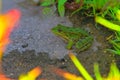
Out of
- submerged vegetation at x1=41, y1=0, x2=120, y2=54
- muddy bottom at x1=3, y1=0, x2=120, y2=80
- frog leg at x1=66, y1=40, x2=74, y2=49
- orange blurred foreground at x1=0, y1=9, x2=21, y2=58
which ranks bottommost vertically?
muddy bottom at x1=3, y1=0, x2=120, y2=80

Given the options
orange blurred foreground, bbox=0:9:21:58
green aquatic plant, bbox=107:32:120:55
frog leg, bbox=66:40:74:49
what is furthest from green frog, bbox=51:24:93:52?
orange blurred foreground, bbox=0:9:21:58

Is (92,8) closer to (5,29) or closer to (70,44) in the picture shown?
(70,44)

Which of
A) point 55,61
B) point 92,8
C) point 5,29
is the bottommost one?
point 55,61

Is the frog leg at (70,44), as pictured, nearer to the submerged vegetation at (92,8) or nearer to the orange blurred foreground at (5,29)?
the submerged vegetation at (92,8)

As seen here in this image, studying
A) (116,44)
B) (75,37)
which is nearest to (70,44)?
(75,37)

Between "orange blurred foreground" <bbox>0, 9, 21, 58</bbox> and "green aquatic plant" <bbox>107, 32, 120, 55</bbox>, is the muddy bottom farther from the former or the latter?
"orange blurred foreground" <bbox>0, 9, 21, 58</bbox>

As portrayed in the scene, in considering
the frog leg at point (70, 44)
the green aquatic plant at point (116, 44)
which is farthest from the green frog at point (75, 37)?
the green aquatic plant at point (116, 44)

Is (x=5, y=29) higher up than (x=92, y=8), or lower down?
higher up

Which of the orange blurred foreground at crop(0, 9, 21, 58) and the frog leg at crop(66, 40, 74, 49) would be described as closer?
the orange blurred foreground at crop(0, 9, 21, 58)

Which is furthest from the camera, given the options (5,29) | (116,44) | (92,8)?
(92,8)
